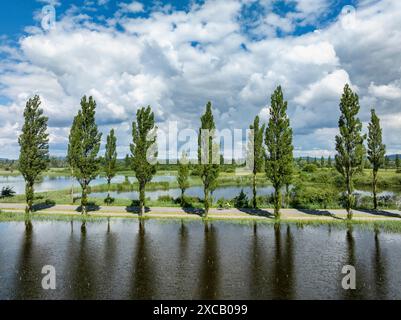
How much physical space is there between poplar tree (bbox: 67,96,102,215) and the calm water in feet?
28.4

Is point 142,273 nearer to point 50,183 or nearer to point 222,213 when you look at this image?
point 222,213

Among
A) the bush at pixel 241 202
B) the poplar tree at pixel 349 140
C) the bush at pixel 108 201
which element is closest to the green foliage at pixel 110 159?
the bush at pixel 108 201

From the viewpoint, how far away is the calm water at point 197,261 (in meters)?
18.3

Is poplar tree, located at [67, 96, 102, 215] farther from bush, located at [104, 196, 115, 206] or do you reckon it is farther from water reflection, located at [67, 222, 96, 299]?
water reflection, located at [67, 222, 96, 299]

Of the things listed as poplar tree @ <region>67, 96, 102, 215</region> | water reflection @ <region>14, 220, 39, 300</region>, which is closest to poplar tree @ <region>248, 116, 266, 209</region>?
poplar tree @ <region>67, 96, 102, 215</region>

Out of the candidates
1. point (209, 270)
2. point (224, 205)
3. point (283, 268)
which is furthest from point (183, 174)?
point (283, 268)

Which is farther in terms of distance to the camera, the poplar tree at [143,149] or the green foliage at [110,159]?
the green foliage at [110,159]

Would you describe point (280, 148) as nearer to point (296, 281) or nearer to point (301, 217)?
point (301, 217)

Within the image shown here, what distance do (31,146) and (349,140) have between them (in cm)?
4257

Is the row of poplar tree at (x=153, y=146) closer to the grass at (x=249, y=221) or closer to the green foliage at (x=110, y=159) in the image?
the grass at (x=249, y=221)

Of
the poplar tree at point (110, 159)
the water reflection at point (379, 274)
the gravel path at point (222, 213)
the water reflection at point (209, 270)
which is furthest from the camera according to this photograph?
the poplar tree at point (110, 159)

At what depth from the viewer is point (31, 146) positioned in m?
42.8

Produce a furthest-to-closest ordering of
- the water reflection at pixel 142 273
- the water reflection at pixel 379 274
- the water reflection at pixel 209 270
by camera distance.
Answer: the water reflection at pixel 379 274 < the water reflection at pixel 209 270 < the water reflection at pixel 142 273

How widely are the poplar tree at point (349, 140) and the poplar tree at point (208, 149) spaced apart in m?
16.2
